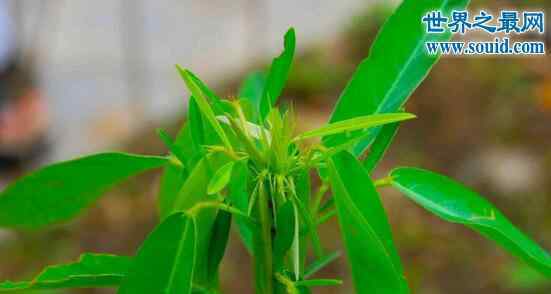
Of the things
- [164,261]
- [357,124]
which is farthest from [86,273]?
[357,124]

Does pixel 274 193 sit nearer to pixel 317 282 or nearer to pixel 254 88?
pixel 317 282

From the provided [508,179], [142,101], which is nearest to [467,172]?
[508,179]

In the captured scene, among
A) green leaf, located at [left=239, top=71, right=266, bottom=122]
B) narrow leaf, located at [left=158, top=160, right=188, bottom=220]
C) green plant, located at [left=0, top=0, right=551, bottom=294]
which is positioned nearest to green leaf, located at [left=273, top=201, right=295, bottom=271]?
green plant, located at [left=0, top=0, right=551, bottom=294]

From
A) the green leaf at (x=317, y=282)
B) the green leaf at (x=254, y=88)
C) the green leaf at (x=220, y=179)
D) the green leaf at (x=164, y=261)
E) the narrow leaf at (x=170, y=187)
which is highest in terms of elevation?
the green leaf at (x=254, y=88)

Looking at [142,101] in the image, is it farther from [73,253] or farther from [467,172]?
[467,172]

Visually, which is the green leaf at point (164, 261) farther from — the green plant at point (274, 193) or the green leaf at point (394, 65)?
the green leaf at point (394, 65)

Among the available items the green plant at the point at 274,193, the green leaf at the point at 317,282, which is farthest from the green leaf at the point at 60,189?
the green leaf at the point at 317,282

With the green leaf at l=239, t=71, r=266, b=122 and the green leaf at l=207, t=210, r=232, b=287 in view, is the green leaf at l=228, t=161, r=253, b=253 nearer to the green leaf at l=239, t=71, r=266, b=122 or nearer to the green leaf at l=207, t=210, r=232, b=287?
the green leaf at l=207, t=210, r=232, b=287
